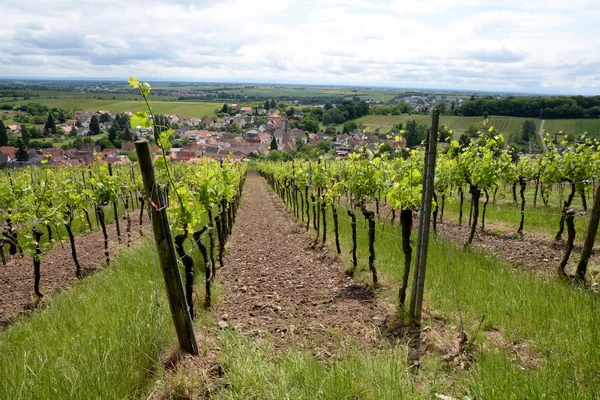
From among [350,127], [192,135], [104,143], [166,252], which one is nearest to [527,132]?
[350,127]

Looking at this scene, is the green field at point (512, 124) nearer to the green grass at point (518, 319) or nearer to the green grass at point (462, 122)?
the green grass at point (462, 122)

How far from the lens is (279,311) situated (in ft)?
17.5

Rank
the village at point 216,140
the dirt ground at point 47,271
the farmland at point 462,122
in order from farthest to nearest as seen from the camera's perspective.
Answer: the farmland at point 462,122 < the village at point 216,140 < the dirt ground at point 47,271

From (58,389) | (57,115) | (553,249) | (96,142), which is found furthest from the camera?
(57,115)

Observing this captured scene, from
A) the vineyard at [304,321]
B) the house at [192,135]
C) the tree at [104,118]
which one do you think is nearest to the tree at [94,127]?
the tree at [104,118]

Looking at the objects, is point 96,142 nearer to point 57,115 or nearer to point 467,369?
point 57,115

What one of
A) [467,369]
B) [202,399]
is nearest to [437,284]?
[467,369]

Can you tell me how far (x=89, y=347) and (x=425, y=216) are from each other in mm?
3881

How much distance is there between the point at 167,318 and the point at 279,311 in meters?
1.68

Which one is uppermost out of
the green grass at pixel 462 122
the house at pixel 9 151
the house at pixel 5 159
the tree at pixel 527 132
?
the green grass at pixel 462 122

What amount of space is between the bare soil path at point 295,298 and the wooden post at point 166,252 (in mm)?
1027

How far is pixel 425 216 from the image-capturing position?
13.7ft

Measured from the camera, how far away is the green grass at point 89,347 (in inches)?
119

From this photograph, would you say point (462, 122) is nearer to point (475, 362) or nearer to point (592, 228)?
point (592, 228)
